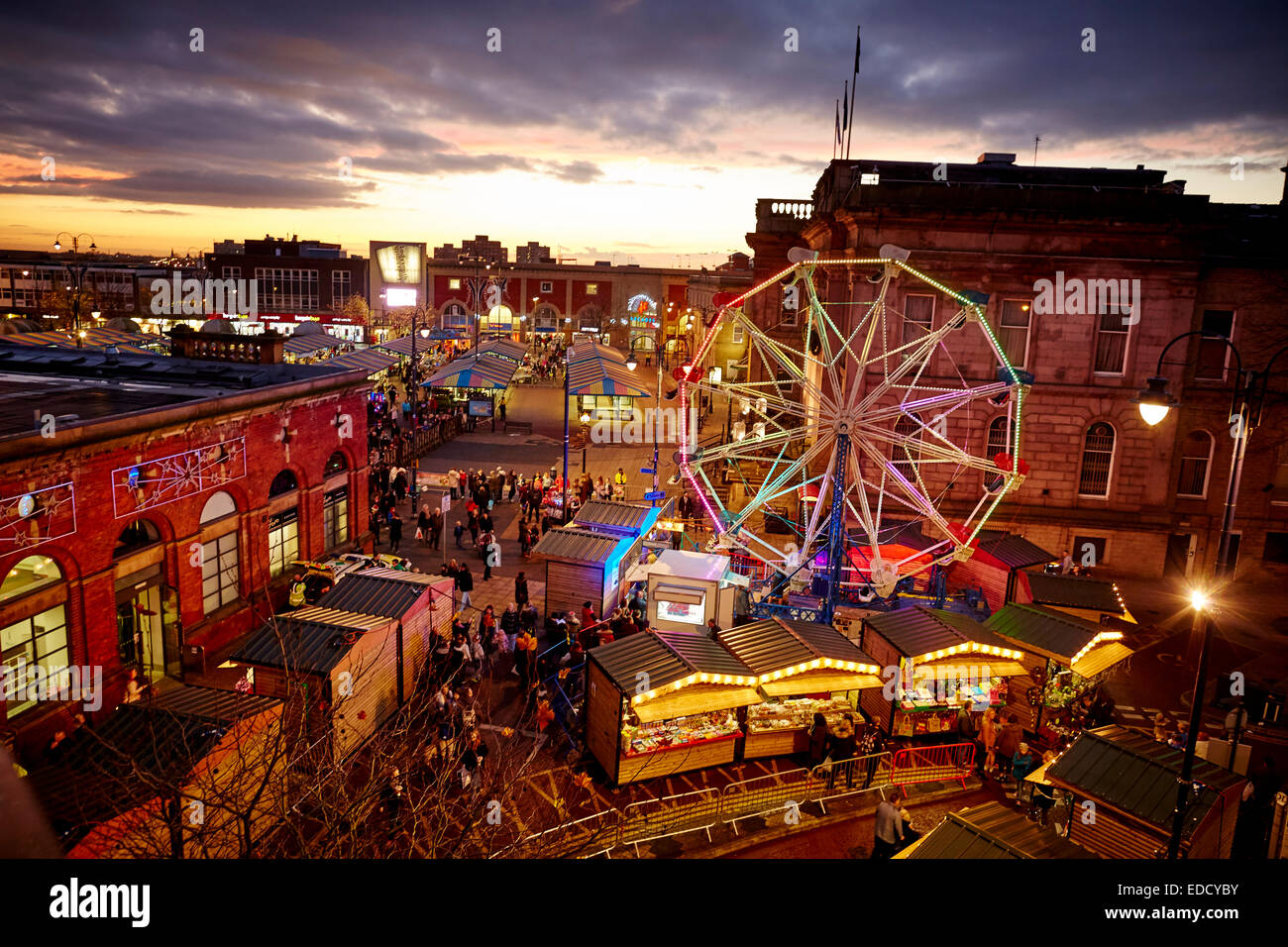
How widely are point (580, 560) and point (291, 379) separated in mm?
10424

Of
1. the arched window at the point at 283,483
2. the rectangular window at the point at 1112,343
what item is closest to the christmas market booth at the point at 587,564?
the arched window at the point at 283,483

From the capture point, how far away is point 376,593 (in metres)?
18.3

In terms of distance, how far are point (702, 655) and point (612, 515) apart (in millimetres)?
9791

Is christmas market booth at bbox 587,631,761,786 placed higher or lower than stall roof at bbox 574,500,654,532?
lower

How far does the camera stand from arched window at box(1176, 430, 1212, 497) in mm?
28312

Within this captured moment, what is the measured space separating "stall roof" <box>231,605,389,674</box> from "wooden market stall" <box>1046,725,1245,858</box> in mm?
12441

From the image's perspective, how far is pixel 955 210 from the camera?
88.3ft

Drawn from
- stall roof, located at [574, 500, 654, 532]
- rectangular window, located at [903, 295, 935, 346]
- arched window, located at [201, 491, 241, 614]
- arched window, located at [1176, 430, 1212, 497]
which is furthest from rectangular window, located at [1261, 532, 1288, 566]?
arched window, located at [201, 491, 241, 614]

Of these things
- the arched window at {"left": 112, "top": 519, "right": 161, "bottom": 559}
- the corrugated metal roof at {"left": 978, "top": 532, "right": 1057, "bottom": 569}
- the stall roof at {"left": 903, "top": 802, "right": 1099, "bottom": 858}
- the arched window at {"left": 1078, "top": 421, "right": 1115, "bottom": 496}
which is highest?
the arched window at {"left": 1078, "top": 421, "right": 1115, "bottom": 496}

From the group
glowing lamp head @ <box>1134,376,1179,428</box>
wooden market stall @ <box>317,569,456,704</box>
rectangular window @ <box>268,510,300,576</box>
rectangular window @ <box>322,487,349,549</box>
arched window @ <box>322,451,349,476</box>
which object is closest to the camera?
glowing lamp head @ <box>1134,376,1179,428</box>

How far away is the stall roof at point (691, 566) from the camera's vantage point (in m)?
20.6

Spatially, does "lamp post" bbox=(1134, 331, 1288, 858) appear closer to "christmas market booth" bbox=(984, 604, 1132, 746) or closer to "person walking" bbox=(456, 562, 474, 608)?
"christmas market booth" bbox=(984, 604, 1132, 746)
